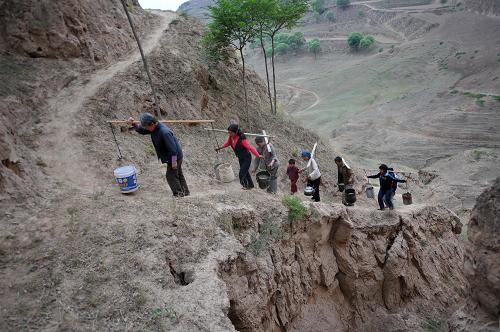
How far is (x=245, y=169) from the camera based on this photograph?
8320 millimetres

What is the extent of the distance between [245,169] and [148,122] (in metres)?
2.72

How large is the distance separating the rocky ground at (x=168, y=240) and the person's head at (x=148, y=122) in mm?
1430

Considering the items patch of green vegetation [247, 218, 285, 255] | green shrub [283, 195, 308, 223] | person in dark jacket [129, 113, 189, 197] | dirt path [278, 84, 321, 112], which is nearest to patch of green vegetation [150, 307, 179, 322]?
patch of green vegetation [247, 218, 285, 255]

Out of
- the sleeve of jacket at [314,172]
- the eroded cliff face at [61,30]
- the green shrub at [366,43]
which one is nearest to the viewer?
the sleeve of jacket at [314,172]

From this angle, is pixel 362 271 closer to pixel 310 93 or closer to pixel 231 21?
pixel 231 21

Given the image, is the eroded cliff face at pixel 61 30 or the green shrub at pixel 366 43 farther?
the green shrub at pixel 366 43

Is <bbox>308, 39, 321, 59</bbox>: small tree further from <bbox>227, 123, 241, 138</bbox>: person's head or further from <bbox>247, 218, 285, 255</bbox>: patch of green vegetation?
<bbox>247, 218, 285, 255</bbox>: patch of green vegetation

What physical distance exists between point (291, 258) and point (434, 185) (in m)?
14.4

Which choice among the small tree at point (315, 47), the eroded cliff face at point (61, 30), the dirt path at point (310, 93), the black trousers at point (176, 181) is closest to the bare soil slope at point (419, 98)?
the dirt path at point (310, 93)

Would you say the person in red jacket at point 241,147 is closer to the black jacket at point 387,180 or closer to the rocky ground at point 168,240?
the rocky ground at point 168,240

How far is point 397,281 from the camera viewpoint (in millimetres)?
9258

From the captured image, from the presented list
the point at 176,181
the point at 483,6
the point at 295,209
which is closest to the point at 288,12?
the point at 295,209

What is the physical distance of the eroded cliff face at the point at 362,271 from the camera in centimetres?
777

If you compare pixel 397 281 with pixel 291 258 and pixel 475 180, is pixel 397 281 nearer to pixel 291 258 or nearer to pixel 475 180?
pixel 291 258
